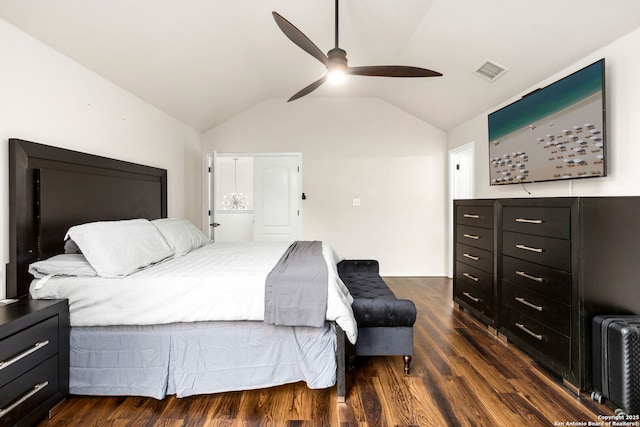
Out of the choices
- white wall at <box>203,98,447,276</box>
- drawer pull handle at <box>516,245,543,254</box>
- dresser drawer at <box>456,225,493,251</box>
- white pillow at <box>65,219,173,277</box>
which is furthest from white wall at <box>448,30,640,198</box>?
white pillow at <box>65,219,173,277</box>

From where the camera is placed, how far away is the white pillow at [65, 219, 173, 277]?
1.85 metres

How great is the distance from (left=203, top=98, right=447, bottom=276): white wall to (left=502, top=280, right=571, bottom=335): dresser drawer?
7.34 ft

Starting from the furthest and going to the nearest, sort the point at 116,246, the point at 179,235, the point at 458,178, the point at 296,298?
the point at 458,178 → the point at 179,235 → the point at 116,246 → the point at 296,298

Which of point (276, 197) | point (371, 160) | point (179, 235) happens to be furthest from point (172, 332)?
point (371, 160)

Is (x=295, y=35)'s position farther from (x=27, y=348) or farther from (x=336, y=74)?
(x=27, y=348)

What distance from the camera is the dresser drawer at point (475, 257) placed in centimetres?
275

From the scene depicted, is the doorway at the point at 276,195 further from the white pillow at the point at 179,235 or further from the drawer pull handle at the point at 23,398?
the drawer pull handle at the point at 23,398

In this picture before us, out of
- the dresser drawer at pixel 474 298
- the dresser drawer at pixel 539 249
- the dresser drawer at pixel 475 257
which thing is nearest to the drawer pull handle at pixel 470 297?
the dresser drawer at pixel 474 298

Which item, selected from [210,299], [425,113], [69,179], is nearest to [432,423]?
[210,299]

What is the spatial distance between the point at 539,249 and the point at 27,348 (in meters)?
3.06

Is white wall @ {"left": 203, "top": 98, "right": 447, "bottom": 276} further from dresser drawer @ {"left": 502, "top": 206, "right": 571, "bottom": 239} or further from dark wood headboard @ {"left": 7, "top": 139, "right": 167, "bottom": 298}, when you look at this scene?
dark wood headboard @ {"left": 7, "top": 139, "right": 167, "bottom": 298}

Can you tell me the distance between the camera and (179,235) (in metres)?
2.82

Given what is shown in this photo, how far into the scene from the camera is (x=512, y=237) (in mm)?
2424

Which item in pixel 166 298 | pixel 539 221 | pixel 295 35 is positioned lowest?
pixel 166 298
